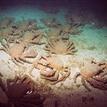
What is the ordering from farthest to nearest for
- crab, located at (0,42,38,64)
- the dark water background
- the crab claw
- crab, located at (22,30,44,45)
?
the dark water background
crab, located at (22,30,44,45)
crab, located at (0,42,38,64)
the crab claw

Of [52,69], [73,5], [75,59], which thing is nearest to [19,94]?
[52,69]

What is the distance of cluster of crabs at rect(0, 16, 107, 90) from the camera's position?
190 cm

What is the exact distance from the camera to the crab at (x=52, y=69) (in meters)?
1.89

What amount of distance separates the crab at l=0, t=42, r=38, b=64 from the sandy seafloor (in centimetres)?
4

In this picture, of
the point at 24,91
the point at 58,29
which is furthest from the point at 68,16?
the point at 24,91

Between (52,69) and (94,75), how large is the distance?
330mm

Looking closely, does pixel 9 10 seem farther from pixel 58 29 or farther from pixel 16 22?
pixel 58 29

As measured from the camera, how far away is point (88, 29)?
235 centimetres

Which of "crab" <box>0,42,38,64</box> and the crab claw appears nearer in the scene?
the crab claw

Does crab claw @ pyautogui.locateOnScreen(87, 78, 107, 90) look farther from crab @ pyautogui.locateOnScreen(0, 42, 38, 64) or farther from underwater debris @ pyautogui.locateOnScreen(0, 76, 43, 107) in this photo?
crab @ pyautogui.locateOnScreen(0, 42, 38, 64)

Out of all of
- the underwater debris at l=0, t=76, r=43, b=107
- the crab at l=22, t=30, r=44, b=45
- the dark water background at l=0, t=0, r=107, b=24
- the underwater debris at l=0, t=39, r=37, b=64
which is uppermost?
the dark water background at l=0, t=0, r=107, b=24

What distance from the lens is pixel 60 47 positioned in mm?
2148

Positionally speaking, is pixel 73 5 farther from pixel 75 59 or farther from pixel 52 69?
pixel 52 69

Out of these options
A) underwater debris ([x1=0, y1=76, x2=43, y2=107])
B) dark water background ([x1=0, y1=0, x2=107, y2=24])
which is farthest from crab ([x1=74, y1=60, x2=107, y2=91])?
dark water background ([x1=0, y1=0, x2=107, y2=24])
